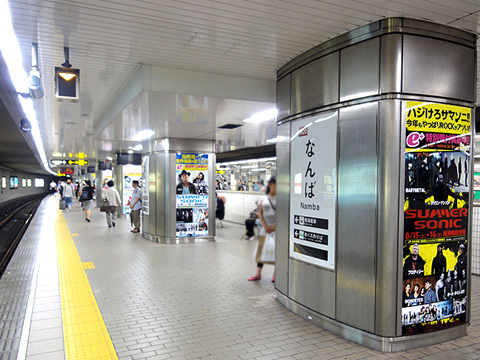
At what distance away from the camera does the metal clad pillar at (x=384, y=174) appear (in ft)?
10.8

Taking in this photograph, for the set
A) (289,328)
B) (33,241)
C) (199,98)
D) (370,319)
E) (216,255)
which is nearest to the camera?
(370,319)

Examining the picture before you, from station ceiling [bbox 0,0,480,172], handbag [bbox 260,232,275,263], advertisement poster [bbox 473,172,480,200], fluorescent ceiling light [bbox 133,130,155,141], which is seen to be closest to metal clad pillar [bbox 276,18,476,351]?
station ceiling [bbox 0,0,480,172]

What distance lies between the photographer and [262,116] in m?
7.16

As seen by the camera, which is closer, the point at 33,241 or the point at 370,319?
the point at 370,319

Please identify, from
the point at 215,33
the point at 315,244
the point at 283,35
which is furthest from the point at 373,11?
the point at 315,244

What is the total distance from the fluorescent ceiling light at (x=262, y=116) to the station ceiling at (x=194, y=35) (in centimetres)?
26

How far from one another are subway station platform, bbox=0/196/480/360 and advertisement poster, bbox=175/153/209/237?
6.39 ft

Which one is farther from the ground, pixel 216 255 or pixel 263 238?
pixel 263 238

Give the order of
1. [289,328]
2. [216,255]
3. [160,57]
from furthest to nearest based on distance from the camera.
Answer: [216,255], [160,57], [289,328]

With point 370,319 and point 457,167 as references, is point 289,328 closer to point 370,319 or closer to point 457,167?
point 370,319

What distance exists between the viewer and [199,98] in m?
5.56

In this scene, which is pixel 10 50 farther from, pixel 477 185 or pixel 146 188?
pixel 477 185

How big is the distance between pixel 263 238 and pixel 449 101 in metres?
2.27

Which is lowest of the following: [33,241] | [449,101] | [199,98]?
[33,241]
